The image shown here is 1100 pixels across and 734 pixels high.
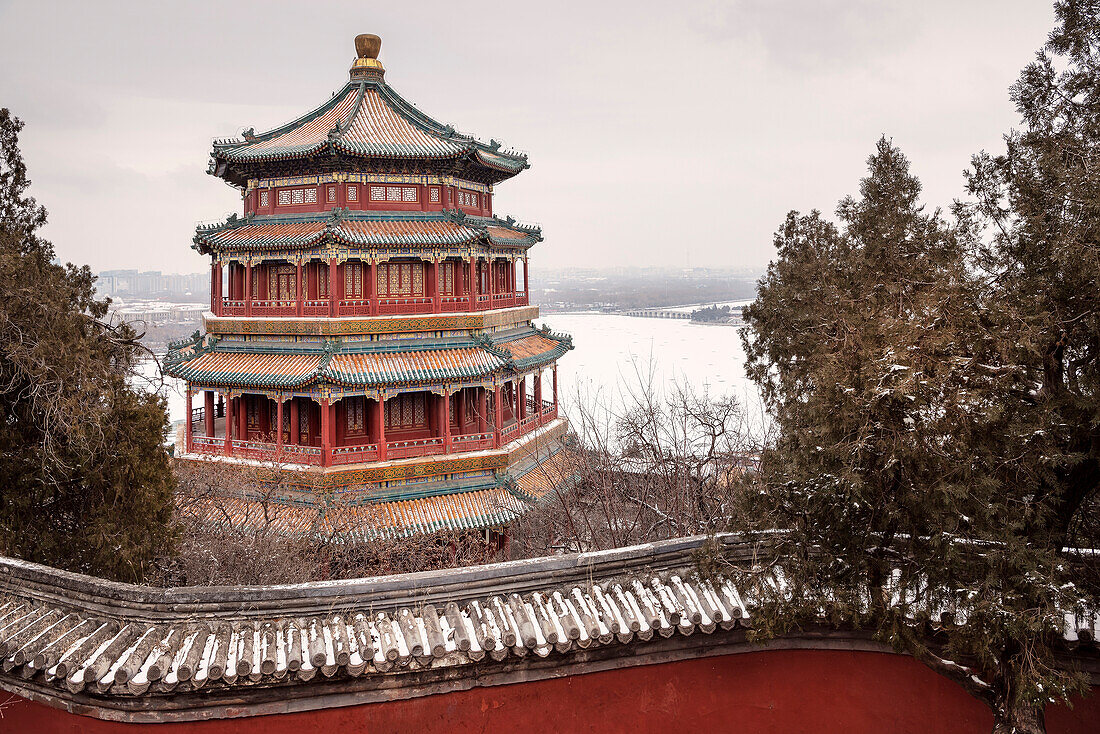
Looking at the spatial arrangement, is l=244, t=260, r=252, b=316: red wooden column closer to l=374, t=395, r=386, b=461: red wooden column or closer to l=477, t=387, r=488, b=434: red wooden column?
l=374, t=395, r=386, b=461: red wooden column

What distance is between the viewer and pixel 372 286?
1825cm

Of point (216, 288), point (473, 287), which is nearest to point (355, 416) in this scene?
point (473, 287)

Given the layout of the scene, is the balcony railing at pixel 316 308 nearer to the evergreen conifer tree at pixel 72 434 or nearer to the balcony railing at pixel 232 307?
the balcony railing at pixel 232 307

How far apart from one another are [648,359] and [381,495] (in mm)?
40378

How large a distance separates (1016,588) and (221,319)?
17.7m

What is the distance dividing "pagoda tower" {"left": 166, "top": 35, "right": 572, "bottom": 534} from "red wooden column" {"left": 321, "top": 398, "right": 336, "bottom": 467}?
0.05m

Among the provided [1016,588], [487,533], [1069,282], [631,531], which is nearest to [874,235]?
[1069,282]

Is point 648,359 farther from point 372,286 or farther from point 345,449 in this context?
point 345,449

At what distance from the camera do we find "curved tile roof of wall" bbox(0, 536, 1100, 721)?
5867mm

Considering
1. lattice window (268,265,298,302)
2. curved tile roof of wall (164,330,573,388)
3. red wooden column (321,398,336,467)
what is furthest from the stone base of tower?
lattice window (268,265,298,302)

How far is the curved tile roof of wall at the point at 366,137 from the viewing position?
1811cm

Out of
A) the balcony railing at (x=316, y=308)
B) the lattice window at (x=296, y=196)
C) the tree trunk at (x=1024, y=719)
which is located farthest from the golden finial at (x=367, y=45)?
the tree trunk at (x=1024, y=719)

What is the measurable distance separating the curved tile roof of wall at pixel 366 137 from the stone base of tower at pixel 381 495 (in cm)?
714

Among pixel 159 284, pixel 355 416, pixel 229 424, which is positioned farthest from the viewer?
pixel 159 284
